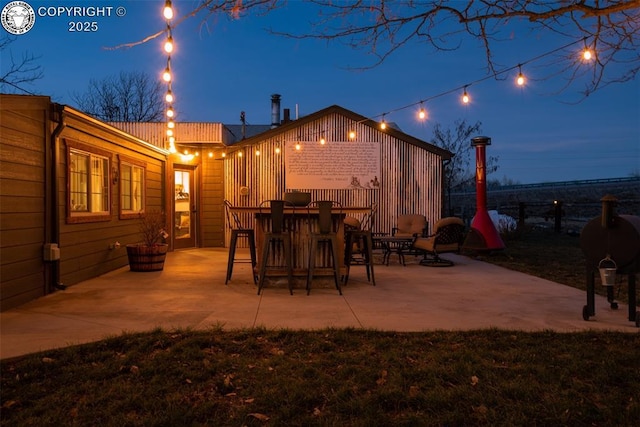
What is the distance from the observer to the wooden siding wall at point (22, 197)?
4.46 meters

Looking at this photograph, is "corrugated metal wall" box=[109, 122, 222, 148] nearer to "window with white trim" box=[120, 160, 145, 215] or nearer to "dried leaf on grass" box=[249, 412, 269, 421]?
"window with white trim" box=[120, 160, 145, 215]

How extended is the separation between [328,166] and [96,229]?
19.1ft

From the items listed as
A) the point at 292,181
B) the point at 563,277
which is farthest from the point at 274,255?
the point at 292,181

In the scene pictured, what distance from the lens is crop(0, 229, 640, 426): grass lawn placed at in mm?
2283

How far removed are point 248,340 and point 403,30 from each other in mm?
2690

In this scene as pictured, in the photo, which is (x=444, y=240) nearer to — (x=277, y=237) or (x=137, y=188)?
(x=277, y=237)

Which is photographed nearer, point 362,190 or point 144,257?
point 144,257

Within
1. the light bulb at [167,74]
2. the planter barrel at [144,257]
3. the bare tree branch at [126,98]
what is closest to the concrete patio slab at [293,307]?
the planter barrel at [144,257]

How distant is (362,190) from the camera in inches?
439

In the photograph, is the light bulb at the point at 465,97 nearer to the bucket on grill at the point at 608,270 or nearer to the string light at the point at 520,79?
the string light at the point at 520,79

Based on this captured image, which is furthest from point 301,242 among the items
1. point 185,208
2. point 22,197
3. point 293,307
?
point 185,208

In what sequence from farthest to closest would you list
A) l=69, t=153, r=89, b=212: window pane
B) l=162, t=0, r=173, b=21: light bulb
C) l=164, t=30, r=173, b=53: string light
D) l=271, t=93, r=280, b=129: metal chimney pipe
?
1. l=271, t=93, r=280, b=129: metal chimney pipe
2. l=69, t=153, r=89, b=212: window pane
3. l=164, t=30, r=173, b=53: string light
4. l=162, t=0, r=173, b=21: light bulb

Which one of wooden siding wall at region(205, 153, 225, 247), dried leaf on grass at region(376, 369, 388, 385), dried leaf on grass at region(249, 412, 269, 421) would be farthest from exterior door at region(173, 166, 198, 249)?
dried leaf on grass at region(249, 412, 269, 421)

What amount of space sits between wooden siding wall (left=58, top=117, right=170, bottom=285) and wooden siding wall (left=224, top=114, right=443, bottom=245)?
2332 millimetres
